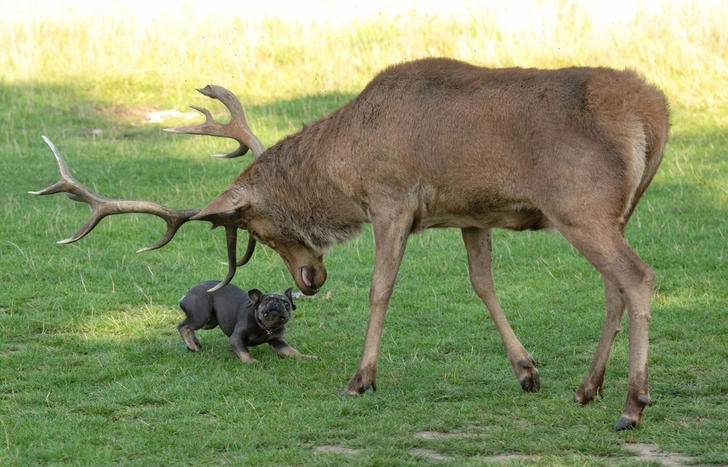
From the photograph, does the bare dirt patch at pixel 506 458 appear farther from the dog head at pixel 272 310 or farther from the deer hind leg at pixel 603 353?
the dog head at pixel 272 310

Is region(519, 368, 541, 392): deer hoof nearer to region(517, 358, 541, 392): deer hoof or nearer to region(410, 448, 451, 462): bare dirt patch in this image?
region(517, 358, 541, 392): deer hoof

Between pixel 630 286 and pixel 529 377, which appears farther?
pixel 529 377

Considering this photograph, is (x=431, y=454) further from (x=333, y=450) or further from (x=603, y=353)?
(x=603, y=353)

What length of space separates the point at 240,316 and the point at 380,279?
1392mm

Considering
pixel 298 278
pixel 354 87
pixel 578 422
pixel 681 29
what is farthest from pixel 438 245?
pixel 681 29

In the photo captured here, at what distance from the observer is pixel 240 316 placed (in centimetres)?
809

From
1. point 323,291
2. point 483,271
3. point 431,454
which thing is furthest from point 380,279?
point 323,291

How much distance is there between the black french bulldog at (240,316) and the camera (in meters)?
7.78

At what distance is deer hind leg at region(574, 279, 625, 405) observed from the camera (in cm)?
676

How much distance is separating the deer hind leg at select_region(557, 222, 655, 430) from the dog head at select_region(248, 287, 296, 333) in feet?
7.75

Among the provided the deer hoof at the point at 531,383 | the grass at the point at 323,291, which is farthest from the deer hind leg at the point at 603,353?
the deer hoof at the point at 531,383

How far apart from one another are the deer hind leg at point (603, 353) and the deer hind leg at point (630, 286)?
521 millimetres

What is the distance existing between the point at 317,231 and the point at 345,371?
100 centimetres

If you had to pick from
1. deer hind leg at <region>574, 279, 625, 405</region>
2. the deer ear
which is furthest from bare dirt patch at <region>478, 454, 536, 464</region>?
the deer ear
